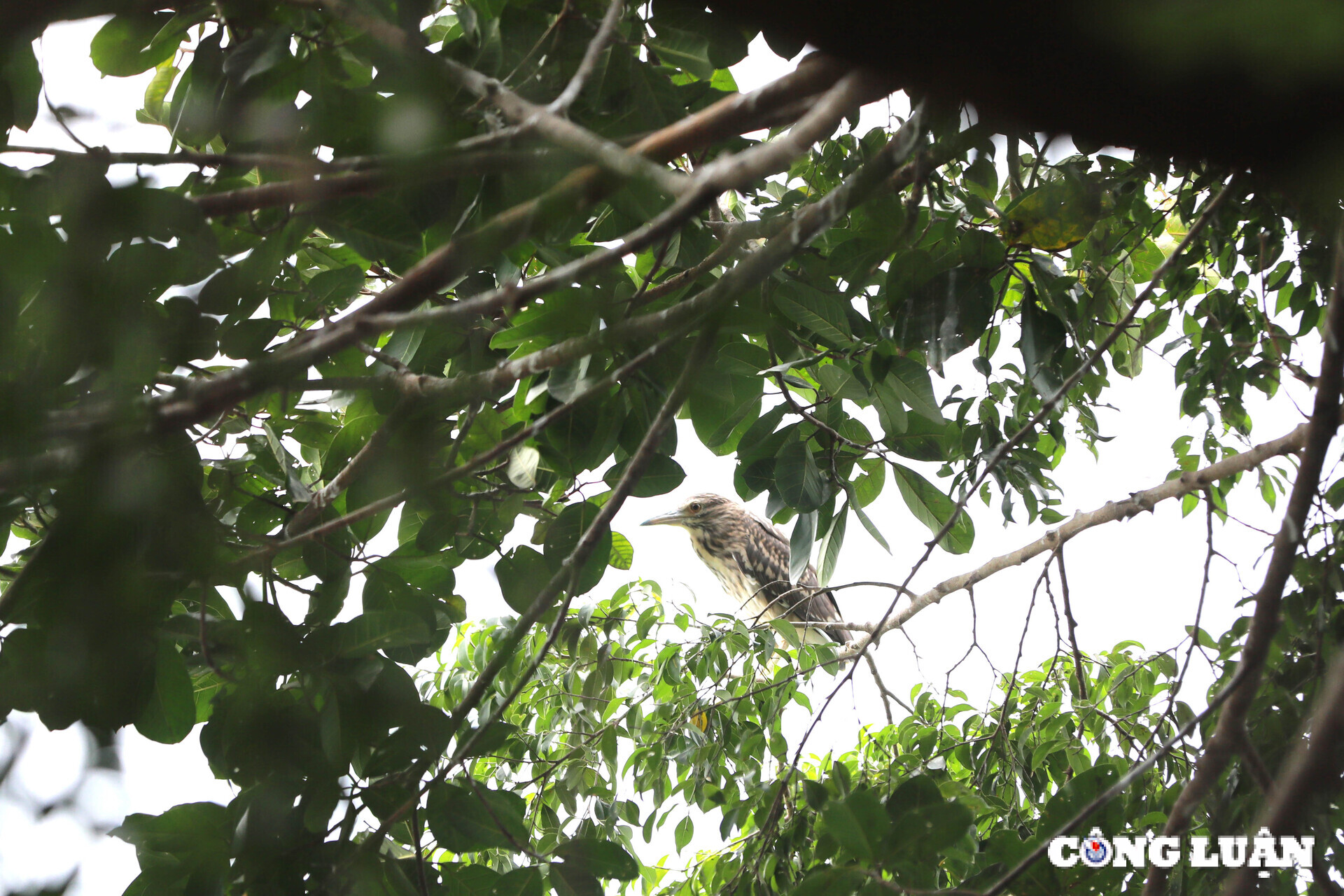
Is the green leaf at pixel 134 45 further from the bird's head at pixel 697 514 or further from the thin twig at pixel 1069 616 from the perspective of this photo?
the bird's head at pixel 697 514

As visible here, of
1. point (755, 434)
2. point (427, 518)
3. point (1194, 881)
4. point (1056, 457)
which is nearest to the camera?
point (1194, 881)

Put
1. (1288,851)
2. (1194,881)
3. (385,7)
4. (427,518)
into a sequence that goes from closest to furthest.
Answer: (1288,851) < (385,7) < (1194,881) < (427,518)

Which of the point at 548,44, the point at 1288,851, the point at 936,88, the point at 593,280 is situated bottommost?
the point at 1288,851

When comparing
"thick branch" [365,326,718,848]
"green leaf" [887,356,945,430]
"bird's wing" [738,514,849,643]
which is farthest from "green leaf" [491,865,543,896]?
"bird's wing" [738,514,849,643]

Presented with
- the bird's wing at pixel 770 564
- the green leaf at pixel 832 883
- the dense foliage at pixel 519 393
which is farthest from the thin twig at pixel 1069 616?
the bird's wing at pixel 770 564

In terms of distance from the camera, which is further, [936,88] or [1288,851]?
[1288,851]

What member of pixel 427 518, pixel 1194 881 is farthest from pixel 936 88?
pixel 1194 881

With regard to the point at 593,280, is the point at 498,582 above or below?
below

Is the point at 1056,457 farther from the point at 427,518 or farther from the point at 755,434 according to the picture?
the point at 427,518

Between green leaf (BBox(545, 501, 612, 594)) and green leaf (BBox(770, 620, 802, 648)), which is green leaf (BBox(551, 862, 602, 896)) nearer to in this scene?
green leaf (BBox(545, 501, 612, 594))
